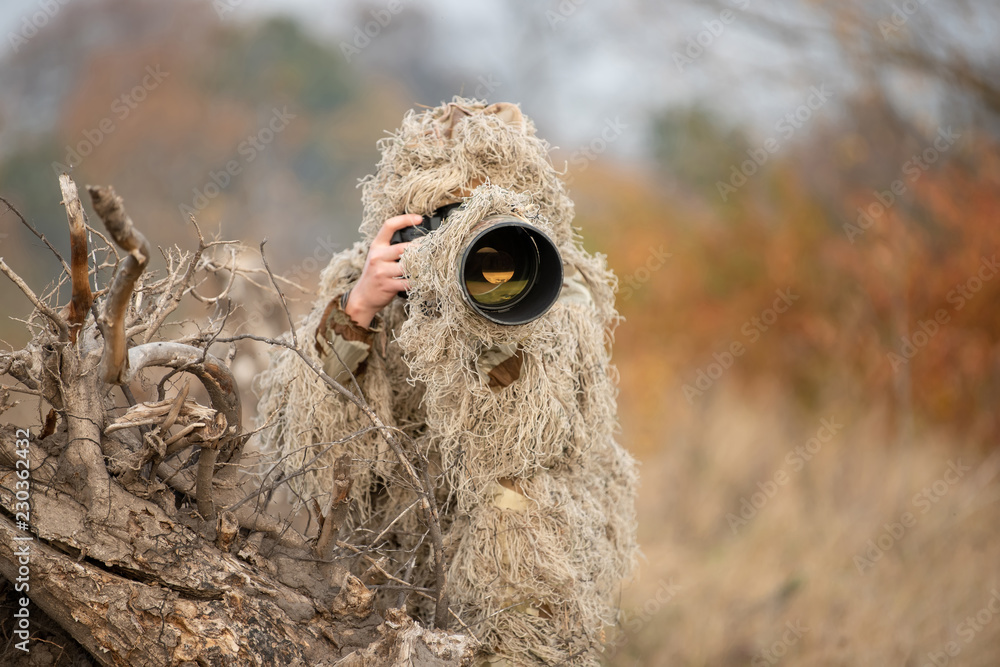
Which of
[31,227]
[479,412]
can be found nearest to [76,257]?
[31,227]

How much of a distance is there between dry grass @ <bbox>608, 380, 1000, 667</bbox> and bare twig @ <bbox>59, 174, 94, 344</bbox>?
1.89 m

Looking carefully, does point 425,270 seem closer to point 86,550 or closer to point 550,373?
point 550,373

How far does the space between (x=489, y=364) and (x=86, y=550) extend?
652mm

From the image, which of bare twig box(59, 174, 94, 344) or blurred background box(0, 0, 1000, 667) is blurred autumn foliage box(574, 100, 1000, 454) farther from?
bare twig box(59, 174, 94, 344)

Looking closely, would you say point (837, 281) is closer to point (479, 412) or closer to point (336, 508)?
point (479, 412)

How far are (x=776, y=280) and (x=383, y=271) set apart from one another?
453cm

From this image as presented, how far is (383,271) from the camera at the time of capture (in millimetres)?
1278

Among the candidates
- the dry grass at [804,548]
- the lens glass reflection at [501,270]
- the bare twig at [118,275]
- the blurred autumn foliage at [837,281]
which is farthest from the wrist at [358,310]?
the blurred autumn foliage at [837,281]

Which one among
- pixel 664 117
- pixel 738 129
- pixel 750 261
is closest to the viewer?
pixel 750 261

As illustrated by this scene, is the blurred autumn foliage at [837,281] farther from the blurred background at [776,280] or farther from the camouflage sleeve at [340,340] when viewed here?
the camouflage sleeve at [340,340]

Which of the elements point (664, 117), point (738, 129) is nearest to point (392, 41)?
point (664, 117)

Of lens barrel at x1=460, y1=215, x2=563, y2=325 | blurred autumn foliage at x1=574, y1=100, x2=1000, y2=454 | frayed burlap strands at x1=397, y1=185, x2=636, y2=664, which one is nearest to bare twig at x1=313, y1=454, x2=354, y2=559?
frayed burlap strands at x1=397, y1=185, x2=636, y2=664

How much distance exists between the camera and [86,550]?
1.00 meters

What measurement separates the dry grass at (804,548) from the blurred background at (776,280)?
1cm
